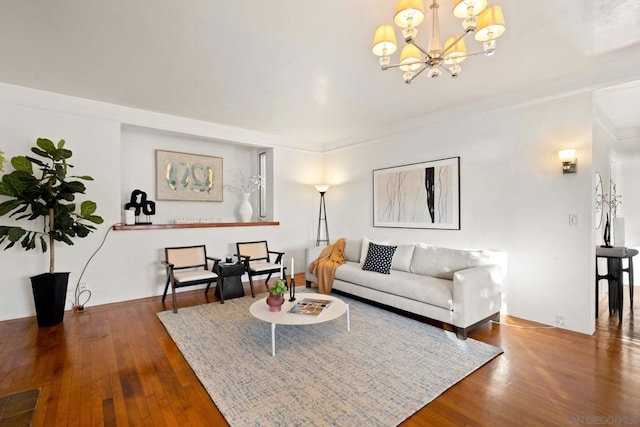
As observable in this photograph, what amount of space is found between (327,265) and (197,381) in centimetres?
256

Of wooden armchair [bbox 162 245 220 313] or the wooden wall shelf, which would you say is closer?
wooden armchair [bbox 162 245 220 313]

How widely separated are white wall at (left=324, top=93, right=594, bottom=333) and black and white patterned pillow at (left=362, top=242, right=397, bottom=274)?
776 mm

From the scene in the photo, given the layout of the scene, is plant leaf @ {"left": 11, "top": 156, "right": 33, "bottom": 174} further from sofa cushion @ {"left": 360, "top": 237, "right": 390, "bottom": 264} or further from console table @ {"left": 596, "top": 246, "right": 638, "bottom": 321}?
console table @ {"left": 596, "top": 246, "right": 638, "bottom": 321}

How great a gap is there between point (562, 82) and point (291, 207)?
436cm

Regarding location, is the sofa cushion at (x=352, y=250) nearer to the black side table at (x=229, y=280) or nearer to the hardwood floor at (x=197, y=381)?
the black side table at (x=229, y=280)

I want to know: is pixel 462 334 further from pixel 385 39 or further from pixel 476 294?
pixel 385 39

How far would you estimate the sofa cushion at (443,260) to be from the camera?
349 centimetres

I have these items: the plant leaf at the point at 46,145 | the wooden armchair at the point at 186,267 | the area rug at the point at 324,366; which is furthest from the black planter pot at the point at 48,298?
the plant leaf at the point at 46,145

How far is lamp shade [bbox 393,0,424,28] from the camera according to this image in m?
1.72

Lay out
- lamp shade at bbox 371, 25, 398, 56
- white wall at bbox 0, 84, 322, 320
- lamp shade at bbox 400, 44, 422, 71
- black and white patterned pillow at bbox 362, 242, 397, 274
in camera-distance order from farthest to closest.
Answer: black and white patterned pillow at bbox 362, 242, 397, 274 < white wall at bbox 0, 84, 322, 320 < lamp shade at bbox 400, 44, 422, 71 < lamp shade at bbox 371, 25, 398, 56

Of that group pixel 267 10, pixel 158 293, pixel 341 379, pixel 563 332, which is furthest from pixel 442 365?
pixel 158 293

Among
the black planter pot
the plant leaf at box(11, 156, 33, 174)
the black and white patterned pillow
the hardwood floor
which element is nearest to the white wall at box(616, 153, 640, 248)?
the hardwood floor

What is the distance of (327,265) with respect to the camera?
4555 mm

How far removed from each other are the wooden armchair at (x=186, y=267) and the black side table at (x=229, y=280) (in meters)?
0.08
